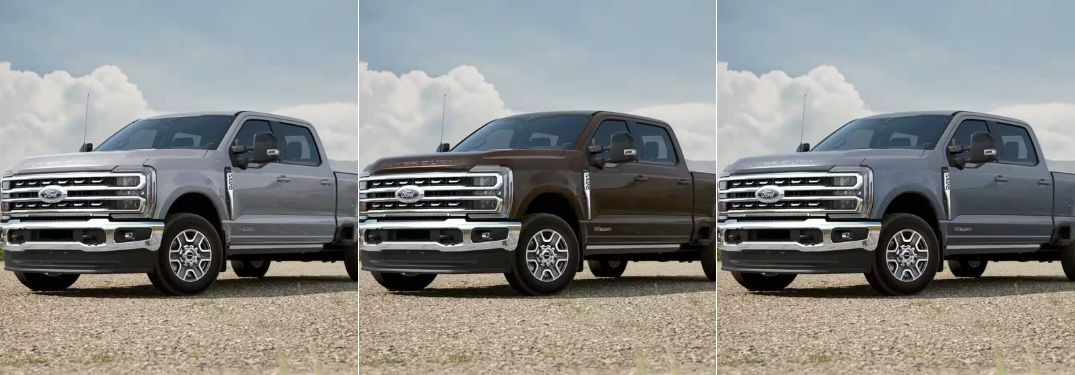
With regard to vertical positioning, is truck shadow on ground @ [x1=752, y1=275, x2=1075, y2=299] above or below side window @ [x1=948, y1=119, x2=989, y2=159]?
below

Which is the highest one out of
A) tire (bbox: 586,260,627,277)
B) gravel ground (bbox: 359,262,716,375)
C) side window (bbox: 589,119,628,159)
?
side window (bbox: 589,119,628,159)

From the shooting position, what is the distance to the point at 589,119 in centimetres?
1175

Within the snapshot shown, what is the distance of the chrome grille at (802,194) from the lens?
11.7m

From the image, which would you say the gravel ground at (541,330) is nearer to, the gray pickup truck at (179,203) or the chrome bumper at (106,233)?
the gray pickup truck at (179,203)

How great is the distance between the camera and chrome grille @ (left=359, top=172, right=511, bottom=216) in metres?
11.2

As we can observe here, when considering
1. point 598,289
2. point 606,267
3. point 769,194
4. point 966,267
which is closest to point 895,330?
point 769,194

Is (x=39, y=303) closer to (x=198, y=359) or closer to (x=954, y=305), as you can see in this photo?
(x=198, y=359)

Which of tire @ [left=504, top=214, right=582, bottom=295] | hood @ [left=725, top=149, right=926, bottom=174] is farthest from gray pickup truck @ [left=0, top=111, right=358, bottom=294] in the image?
hood @ [left=725, top=149, right=926, bottom=174]

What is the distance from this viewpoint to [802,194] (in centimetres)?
1177

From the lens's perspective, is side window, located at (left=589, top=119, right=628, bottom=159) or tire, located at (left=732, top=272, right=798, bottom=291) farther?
tire, located at (left=732, top=272, right=798, bottom=291)

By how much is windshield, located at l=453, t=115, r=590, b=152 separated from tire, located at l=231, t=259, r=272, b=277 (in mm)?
4635

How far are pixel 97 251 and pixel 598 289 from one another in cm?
438

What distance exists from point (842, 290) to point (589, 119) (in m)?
3.15

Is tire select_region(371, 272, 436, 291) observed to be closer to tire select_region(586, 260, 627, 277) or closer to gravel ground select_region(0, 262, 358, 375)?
gravel ground select_region(0, 262, 358, 375)
